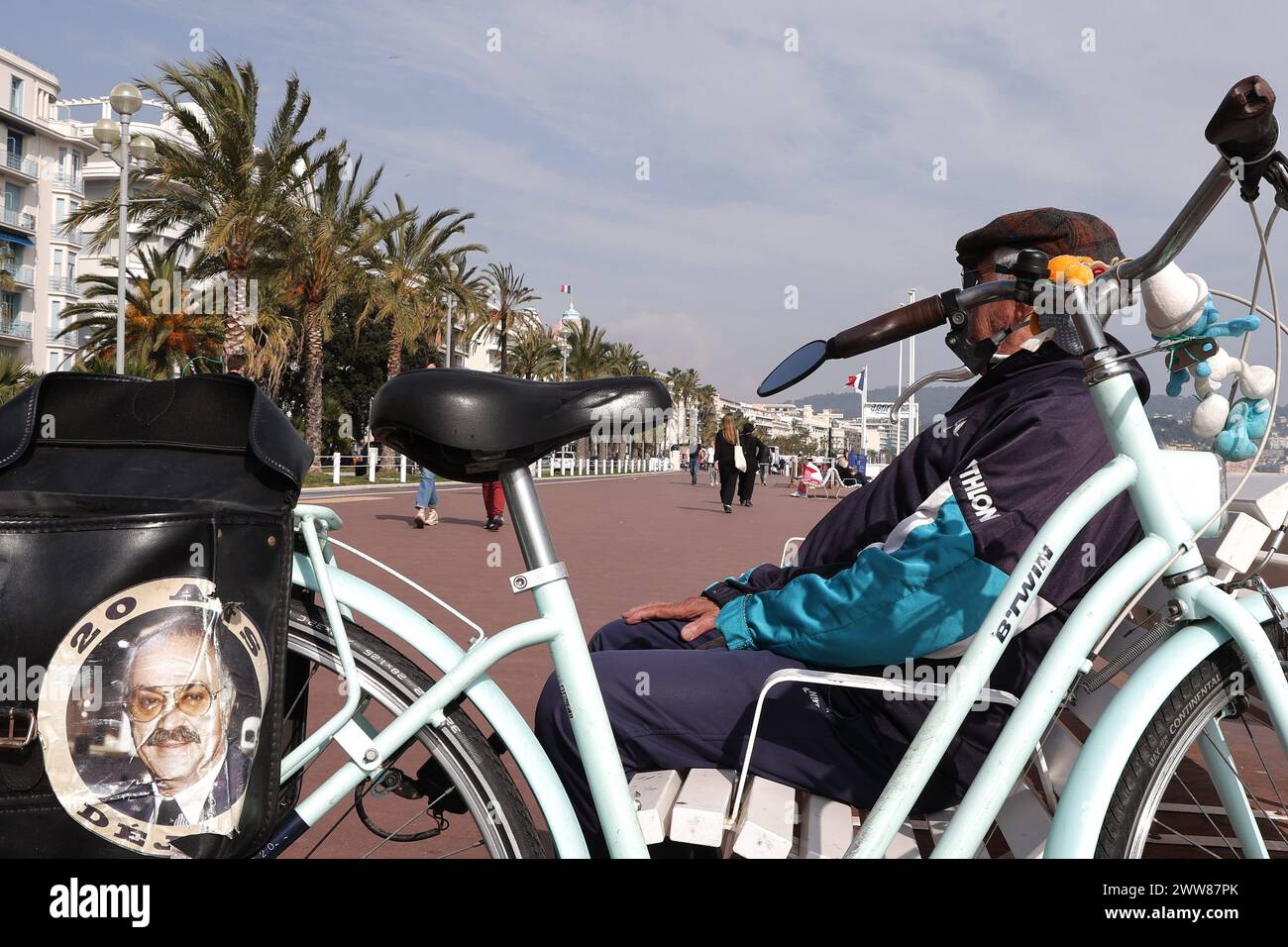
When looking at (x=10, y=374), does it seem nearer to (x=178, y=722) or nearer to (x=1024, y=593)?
(x=178, y=722)

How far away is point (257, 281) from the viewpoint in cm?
2670

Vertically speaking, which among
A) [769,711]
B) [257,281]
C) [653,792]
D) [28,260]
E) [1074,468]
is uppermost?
[28,260]

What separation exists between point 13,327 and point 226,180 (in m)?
43.6

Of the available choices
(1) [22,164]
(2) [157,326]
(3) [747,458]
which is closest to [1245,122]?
(3) [747,458]

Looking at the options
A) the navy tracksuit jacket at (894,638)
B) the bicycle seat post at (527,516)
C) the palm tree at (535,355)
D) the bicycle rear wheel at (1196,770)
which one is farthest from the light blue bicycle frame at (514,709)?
the palm tree at (535,355)

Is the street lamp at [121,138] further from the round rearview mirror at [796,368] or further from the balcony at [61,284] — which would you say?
the balcony at [61,284]

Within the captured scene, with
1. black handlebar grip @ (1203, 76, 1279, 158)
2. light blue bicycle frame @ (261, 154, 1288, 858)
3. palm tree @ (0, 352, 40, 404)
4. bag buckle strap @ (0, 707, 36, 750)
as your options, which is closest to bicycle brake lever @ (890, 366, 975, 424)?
light blue bicycle frame @ (261, 154, 1288, 858)

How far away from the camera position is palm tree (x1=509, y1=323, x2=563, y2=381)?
58.4m

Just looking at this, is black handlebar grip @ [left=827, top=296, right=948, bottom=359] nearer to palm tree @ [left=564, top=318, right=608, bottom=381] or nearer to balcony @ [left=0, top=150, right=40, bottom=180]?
palm tree @ [left=564, top=318, right=608, bottom=381]

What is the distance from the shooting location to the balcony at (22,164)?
58.9 m

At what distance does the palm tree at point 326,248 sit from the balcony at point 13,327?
35.7 meters
